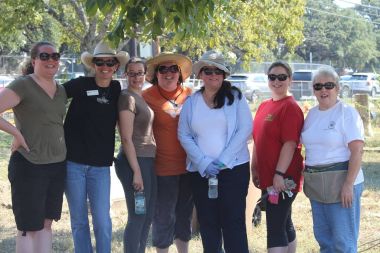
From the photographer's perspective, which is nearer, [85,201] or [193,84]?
[85,201]

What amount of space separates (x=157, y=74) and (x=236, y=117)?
841 millimetres

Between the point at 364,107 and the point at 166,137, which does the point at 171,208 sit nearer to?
the point at 166,137

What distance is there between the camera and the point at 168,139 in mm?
4887

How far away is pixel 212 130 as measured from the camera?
4629mm

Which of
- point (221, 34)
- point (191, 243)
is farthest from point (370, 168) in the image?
point (191, 243)

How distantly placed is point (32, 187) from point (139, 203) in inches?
33.1

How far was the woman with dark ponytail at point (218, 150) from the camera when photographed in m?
4.61

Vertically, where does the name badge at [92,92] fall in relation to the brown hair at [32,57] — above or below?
below

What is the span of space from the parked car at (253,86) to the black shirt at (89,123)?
95.7ft

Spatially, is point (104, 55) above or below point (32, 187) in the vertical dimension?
above

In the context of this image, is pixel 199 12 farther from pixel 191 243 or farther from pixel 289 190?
pixel 191 243

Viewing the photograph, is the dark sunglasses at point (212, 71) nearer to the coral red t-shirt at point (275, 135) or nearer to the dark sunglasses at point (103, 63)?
the coral red t-shirt at point (275, 135)

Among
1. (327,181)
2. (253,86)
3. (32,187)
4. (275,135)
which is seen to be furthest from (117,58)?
(253,86)

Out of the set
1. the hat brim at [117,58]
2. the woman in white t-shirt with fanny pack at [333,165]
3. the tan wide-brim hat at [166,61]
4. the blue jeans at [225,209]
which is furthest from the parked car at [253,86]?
the woman in white t-shirt with fanny pack at [333,165]
